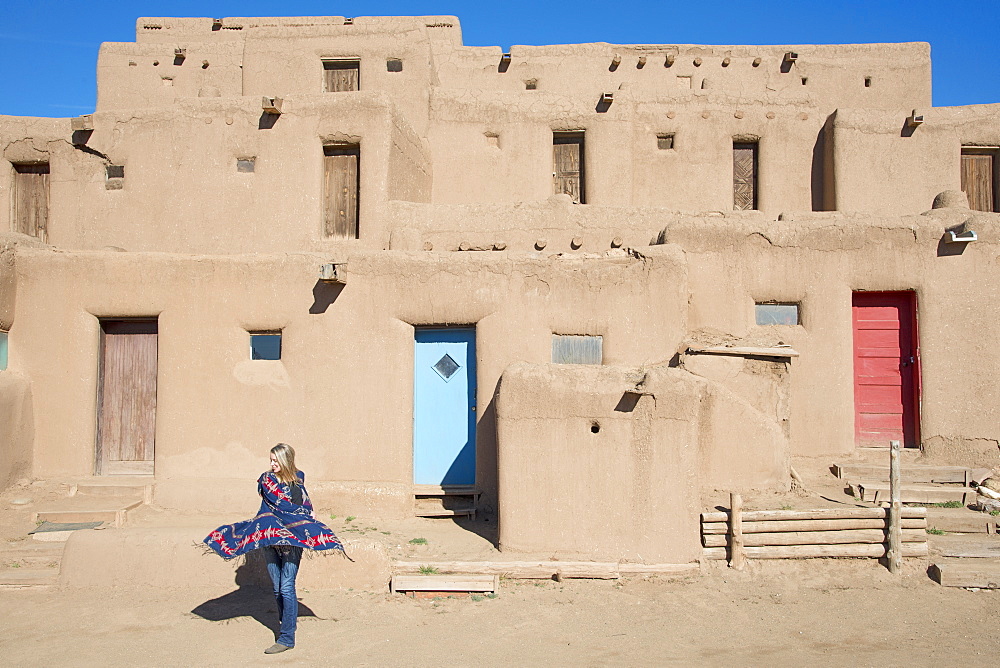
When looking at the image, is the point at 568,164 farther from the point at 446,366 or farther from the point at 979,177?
the point at 979,177

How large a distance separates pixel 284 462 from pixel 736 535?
442 cm

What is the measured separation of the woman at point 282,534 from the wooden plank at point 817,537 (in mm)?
3878

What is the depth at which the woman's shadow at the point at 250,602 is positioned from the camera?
6.82 m

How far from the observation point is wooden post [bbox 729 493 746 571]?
784cm

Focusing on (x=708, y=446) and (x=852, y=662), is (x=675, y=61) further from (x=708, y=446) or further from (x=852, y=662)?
(x=852, y=662)

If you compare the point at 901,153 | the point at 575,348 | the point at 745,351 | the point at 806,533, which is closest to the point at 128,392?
the point at 575,348

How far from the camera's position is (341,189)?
1201cm

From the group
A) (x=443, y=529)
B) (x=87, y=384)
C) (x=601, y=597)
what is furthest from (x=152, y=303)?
(x=601, y=597)

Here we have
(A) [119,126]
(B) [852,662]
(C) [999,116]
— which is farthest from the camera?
(C) [999,116]

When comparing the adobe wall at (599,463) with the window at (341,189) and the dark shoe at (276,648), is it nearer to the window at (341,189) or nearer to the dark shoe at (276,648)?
the dark shoe at (276,648)

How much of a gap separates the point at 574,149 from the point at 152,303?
7.34 metres

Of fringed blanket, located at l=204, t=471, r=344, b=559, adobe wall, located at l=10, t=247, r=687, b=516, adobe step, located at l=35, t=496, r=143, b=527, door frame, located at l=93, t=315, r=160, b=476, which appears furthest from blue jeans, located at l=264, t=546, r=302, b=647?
door frame, located at l=93, t=315, r=160, b=476

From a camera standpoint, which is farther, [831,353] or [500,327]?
[831,353]

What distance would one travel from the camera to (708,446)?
9.04 meters
